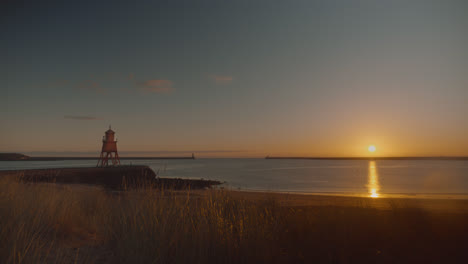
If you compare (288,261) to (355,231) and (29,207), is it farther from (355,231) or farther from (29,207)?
(29,207)

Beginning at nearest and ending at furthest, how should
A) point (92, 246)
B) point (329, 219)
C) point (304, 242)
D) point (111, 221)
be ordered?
point (92, 246), point (304, 242), point (111, 221), point (329, 219)

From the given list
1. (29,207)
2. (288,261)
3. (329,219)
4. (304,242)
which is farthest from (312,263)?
(29,207)

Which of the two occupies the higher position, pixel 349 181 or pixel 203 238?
pixel 203 238

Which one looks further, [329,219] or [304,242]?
[329,219]

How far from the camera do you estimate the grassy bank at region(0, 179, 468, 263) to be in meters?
4.18

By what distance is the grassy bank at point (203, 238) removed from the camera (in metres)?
4.18

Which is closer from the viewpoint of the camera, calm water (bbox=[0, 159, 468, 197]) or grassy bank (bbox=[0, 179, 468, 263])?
grassy bank (bbox=[0, 179, 468, 263])

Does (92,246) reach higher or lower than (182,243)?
lower

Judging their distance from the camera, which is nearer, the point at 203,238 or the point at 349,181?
the point at 203,238

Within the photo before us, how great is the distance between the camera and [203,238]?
446 centimetres

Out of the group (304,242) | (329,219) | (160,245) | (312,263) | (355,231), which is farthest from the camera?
(329,219)

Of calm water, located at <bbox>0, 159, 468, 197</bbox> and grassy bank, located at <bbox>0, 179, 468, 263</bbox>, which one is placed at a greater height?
grassy bank, located at <bbox>0, 179, 468, 263</bbox>

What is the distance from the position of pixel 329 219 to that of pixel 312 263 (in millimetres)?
3114

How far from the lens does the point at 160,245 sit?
167 inches
